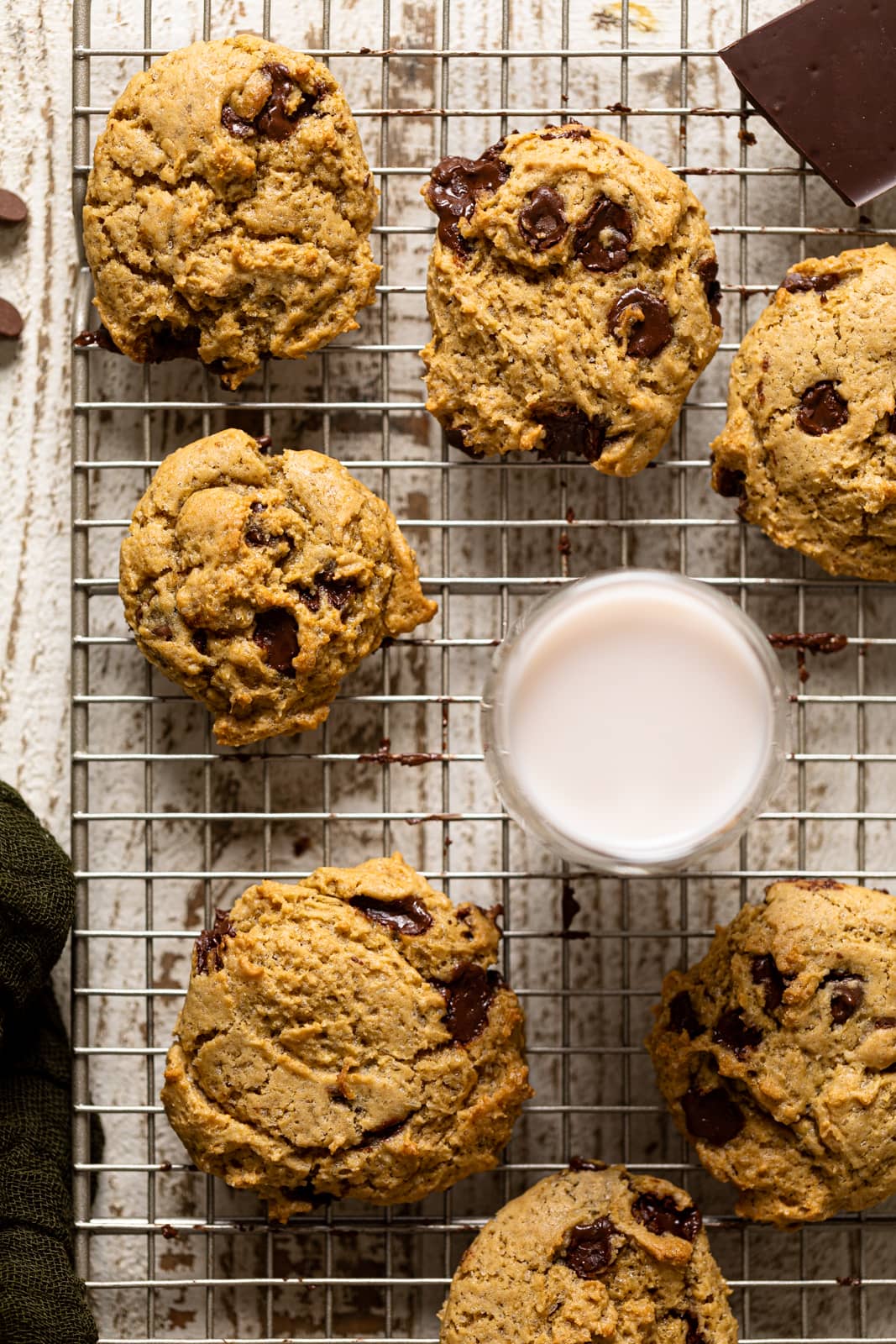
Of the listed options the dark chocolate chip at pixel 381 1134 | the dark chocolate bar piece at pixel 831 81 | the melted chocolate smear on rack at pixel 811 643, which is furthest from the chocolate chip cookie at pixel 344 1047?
the dark chocolate bar piece at pixel 831 81

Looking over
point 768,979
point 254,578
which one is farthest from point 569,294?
point 768,979

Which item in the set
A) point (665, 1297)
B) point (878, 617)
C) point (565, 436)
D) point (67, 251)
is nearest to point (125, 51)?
point (67, 251)

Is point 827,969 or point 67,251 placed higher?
point 67,251

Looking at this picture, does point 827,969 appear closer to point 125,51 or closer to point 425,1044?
point 425,1044

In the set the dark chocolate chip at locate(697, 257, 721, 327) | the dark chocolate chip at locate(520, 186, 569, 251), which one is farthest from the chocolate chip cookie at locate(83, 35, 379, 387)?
the dark chocolate chip at locate(697, 257, 721, 327)

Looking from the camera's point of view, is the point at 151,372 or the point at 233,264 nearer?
the point at 233,264

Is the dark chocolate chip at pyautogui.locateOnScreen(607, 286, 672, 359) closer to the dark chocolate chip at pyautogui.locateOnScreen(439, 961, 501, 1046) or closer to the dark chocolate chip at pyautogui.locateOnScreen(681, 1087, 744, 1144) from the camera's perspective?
the dark chocolate chip at pyautogui.locateOnScreen(439, 961, 501, 1046)
